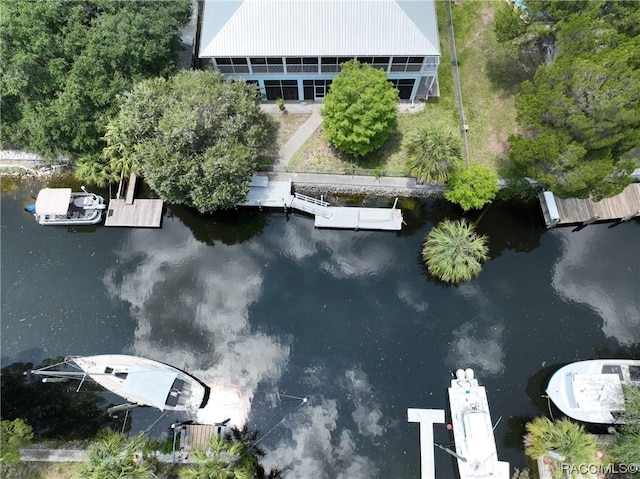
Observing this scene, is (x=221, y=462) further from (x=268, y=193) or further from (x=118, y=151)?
(x=118, y=151)

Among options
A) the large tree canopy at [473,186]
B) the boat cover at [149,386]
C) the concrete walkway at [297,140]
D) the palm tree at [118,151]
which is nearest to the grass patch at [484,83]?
the large tree canopy at [473,186]

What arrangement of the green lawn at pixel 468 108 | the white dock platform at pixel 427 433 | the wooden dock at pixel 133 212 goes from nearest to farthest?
the white dock platform at pixel 427 433, the wooden dock at pixel 133 212, the green lawn at pixel 468 108

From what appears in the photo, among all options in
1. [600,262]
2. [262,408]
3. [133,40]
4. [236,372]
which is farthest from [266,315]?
[600,262]

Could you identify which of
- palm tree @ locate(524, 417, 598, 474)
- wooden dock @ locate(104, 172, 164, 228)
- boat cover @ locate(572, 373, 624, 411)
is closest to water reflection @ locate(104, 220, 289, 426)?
wooden dock @ locate(104, 172, 164, 228)

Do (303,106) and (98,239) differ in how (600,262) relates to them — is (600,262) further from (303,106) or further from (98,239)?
(98,239)

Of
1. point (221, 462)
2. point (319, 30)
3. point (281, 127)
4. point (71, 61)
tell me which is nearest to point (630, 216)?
point (319, 30)

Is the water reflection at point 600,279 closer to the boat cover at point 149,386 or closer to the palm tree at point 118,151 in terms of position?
the boat cover at point 149,386

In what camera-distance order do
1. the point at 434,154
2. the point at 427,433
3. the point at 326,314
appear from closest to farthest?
the point at 427,433, the point at 434,154, the point at 326,314
